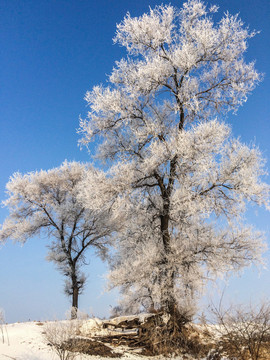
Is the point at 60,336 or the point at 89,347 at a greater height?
the point at 60,336

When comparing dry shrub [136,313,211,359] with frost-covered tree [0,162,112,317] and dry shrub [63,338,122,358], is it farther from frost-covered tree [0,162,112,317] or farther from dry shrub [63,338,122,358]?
frost-covered tree [0,162,112,317]

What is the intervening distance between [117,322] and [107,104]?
7595 mm

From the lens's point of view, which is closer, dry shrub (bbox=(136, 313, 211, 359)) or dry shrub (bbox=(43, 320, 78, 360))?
dry shrub (bbox=(43, 320, 78, 360))

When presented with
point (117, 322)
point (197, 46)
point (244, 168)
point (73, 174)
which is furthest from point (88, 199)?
point (73, 174)

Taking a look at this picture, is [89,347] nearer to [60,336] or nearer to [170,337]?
[60,336]

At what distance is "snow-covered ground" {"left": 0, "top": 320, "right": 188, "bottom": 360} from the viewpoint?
9.45 m

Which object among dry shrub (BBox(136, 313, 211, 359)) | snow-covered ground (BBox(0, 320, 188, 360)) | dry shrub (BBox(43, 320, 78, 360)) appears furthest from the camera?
dry shrub (BBox(136, 313, 211, 359))

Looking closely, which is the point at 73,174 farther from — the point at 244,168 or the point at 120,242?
the point at 244,168

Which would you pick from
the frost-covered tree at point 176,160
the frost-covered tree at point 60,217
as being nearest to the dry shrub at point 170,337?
the frost-covered tree at point 176,160

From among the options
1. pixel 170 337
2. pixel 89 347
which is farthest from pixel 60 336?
pixel 170 337

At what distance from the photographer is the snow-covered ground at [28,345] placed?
9.45 meters

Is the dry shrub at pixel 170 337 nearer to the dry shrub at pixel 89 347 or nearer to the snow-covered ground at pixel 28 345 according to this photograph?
the snow-covered ground at pixel 28 345

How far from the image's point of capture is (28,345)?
10.3 metres

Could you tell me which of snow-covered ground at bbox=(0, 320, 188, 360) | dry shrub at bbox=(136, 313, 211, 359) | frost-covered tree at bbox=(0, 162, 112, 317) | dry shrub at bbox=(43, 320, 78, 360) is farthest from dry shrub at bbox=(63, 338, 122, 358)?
frost-covered tree at bbox=(0, 162, 112, 317)
